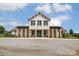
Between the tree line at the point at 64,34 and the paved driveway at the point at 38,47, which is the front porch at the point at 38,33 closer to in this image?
the paved driveway at the point at 38,47

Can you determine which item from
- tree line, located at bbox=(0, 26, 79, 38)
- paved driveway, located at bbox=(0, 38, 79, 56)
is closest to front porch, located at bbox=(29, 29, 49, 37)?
paved driveway, located at bbox=(0, 38, 79, 56)

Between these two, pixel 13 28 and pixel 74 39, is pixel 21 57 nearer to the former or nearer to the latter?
pixel 13 28

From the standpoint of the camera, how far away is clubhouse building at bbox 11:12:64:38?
830cm

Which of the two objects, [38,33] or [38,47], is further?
[38,33]

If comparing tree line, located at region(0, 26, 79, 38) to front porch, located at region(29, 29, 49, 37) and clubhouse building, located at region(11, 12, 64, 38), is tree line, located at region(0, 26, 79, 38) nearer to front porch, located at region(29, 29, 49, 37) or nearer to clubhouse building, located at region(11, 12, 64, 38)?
clubhouse building, located at region(11, 12, 64, 38)

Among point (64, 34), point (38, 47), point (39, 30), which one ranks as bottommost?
point (38, 47)

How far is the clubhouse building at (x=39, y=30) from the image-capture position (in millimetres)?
8305

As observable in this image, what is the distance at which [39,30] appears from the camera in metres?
8.28

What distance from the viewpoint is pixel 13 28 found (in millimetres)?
8133

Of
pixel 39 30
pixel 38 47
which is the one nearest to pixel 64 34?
pixel 39 30

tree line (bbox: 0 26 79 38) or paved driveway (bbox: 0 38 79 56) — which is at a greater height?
tree line (bbox: 0 26 79 38)

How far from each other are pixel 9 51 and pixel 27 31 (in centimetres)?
100

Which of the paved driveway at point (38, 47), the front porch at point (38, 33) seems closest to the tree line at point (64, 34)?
the paved driveway at point (38, 47)

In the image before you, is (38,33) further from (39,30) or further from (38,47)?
(38,47)
